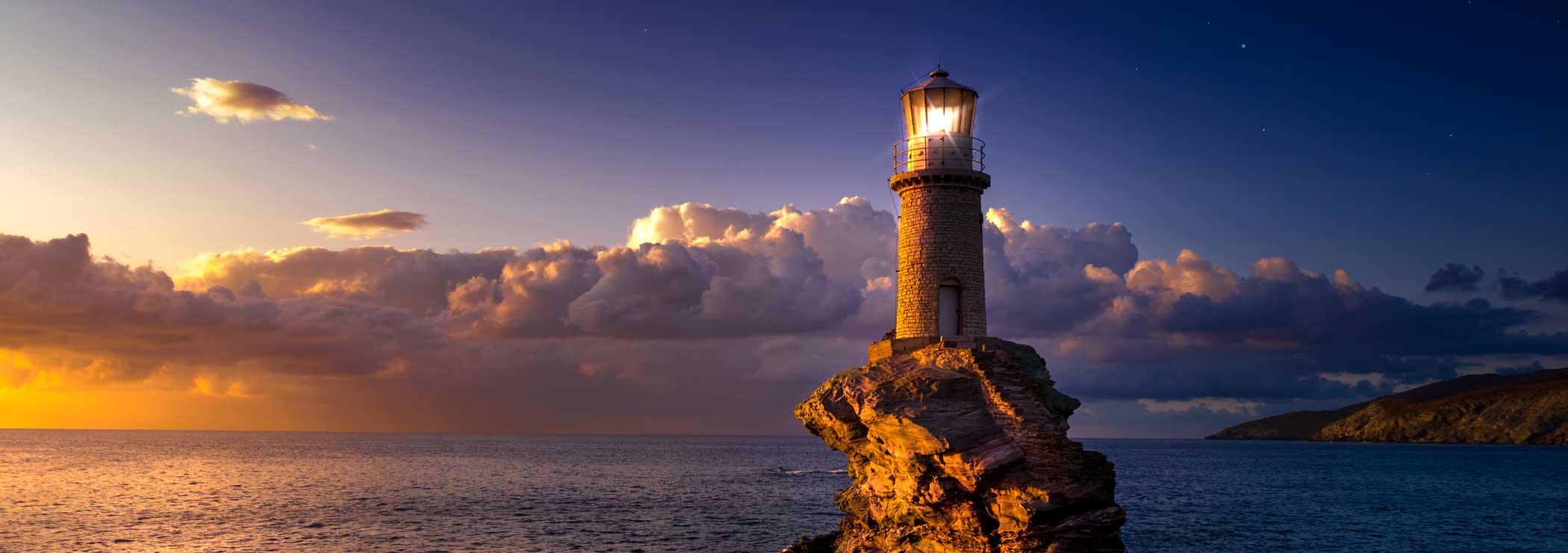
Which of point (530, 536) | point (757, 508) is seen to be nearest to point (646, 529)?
point (530, 536)

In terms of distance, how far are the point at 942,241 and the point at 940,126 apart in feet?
16.9

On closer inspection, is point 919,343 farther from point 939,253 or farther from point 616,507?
point 616,507

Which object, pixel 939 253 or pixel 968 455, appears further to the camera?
pixel 939 253

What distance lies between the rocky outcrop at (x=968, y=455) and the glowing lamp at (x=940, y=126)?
7.75 m

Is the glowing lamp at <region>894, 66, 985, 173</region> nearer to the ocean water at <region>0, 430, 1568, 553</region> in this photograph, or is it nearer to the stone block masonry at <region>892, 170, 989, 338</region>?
the stone block masonry at <region>892, 170, 989, 338</region>

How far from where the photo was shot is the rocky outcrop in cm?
3083

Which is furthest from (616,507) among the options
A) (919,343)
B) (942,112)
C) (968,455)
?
(968,455)

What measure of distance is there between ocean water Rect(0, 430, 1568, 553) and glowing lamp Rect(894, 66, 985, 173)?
68.5ft

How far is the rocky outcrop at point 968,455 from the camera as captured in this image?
1214 inches

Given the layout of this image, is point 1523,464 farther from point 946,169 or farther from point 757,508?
point 946,169

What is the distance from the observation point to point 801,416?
39344mm

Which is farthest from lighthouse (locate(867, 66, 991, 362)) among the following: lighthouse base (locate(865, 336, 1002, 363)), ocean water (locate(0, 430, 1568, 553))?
ocean water (locate(0, 430, 1568, 553))

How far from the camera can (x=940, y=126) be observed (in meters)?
39.8

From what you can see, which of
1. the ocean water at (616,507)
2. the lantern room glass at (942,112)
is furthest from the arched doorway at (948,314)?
the ocean water at (616,507)
